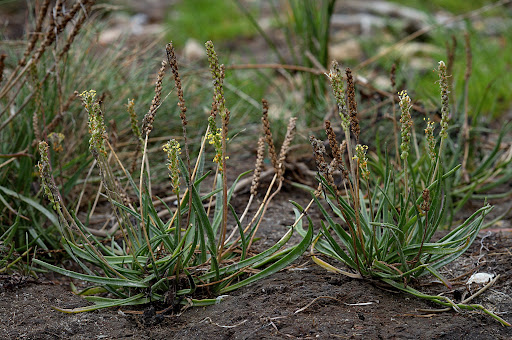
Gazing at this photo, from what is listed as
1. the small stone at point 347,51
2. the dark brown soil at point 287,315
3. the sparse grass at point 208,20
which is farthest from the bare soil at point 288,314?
the sparse grass at point 208,20

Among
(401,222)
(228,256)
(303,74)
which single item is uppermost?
(303,74)

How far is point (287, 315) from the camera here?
157 cm

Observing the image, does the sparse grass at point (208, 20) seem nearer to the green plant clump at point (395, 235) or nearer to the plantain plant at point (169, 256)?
the plantain plant at point (169, 256)

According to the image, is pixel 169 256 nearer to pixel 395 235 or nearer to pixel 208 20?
pixel 395 235

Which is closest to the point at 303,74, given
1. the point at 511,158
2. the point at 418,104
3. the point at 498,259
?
the point at 418,104

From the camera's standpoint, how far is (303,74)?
345cm

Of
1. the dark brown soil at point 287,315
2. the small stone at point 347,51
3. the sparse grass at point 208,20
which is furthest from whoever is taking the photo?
the sparse grass at point 208,20

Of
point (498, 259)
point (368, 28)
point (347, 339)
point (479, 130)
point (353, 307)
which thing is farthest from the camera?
point (368, 28)

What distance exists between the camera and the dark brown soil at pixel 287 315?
1.52m

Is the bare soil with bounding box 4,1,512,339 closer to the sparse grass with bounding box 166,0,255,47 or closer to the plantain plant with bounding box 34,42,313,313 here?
the plantain plant with bounding box 34,42,313,313

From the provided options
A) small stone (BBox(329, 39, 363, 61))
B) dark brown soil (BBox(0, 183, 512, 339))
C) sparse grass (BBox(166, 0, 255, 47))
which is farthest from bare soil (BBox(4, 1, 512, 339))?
sparse grass (BBox(166, 0, 255, 47))

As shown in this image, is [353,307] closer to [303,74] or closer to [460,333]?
[460,333]

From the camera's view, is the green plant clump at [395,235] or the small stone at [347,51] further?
the small stone at [347,51]

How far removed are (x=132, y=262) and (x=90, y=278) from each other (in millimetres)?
130
